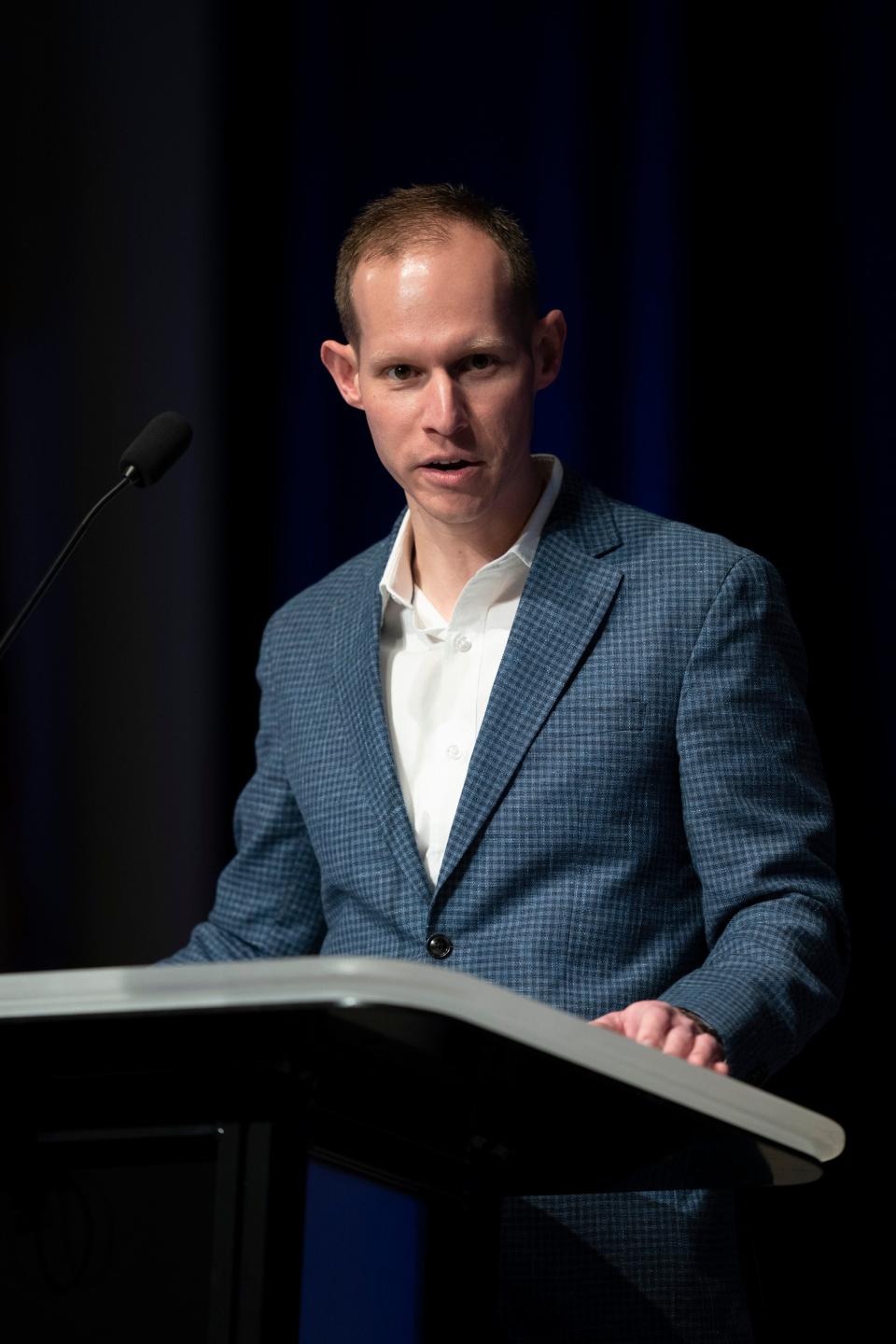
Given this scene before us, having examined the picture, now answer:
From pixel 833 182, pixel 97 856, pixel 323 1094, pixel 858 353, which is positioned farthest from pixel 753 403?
pixel 323 1094

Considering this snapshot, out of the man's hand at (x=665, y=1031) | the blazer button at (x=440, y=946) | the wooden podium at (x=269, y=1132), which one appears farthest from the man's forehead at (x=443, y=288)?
the wooden podium at (x=269, y=1132)

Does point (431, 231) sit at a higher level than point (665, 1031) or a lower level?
higher

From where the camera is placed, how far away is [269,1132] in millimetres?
810

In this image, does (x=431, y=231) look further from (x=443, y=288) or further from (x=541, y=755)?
(x=541, y=755)

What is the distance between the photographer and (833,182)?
2.13 m

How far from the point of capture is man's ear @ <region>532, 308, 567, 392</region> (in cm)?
167

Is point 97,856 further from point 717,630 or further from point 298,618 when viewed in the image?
point 717,630

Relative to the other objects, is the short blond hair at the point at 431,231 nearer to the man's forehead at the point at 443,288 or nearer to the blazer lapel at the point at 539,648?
the man's forehead at the point at 443,288

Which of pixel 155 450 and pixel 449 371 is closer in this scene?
pixel 155 450

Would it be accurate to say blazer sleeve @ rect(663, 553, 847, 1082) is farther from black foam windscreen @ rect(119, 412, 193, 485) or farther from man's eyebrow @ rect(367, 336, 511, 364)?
black foam windscreen @ rect(119, 412, 193, 485)

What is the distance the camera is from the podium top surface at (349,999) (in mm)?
711

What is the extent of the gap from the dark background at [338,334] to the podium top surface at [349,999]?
4.51ft

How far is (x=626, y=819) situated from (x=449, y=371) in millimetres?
482

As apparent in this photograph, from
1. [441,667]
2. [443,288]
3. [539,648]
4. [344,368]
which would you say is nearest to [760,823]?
[539,648]
